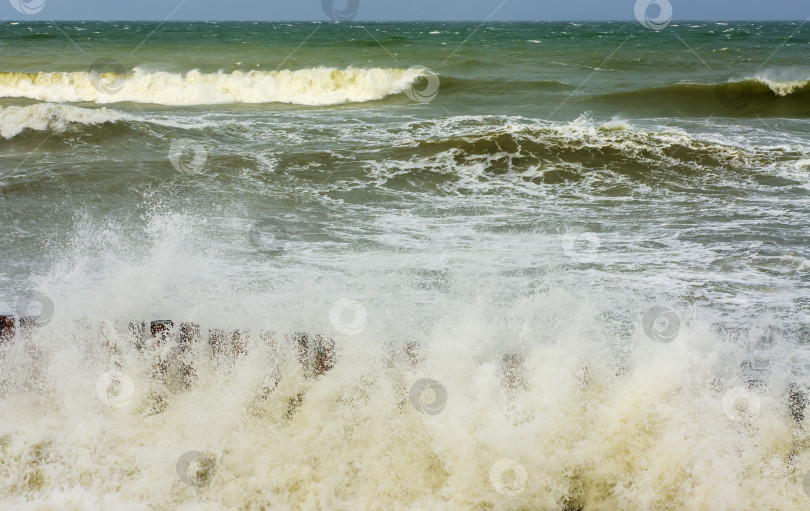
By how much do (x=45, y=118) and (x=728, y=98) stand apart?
60.0ft

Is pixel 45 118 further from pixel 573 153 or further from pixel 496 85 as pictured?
pixel 496 85

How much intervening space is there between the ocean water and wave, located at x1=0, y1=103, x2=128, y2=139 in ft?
3.77

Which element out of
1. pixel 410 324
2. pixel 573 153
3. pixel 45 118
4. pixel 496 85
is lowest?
pixel 410 324

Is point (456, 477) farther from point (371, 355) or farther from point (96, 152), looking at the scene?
point (96, 152)

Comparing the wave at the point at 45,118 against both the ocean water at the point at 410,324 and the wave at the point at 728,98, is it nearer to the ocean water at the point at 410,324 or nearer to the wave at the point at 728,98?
the ocean water at the point at 410,324

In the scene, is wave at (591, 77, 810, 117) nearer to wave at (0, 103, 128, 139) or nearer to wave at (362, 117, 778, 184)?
wave at (362, 117, 778, 184)

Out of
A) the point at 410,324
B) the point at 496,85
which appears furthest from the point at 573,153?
the point at 496,85

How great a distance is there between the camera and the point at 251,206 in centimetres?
843

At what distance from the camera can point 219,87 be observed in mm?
22641

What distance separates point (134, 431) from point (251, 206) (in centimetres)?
509

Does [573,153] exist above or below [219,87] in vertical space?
below

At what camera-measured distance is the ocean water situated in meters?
3.35

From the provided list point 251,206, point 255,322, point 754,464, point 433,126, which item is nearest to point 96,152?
point 251,206

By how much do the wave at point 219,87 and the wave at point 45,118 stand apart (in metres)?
7.91
